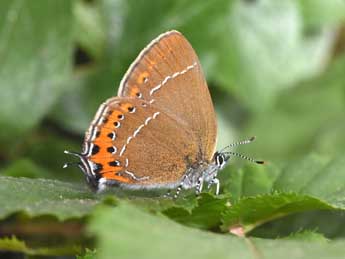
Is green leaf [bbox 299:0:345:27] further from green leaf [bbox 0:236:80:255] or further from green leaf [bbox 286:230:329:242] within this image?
green leaf [bbox 0:236:80:255]

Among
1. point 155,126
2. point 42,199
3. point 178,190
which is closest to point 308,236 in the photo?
point 178,190

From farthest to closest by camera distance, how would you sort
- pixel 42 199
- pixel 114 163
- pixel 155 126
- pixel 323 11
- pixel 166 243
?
pixel 323 11, pixel 155 126, pixel 114 163, pixel 42 199, pixel 166 243

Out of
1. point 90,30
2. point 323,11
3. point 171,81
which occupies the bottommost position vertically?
point 171,81

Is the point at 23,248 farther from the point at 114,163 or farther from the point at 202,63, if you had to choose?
the point at 202,63

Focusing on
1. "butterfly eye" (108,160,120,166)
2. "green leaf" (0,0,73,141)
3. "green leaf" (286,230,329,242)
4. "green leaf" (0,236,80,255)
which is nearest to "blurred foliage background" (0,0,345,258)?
"green leaf" (0,0,73,141)

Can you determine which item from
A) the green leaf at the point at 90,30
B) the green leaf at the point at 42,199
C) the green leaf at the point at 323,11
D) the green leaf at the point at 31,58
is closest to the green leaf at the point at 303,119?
the green leaf at the point at 323,11

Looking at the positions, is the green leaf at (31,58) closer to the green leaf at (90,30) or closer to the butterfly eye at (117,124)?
the green leaf at (90,30)

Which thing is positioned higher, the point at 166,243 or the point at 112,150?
the point at 112,150

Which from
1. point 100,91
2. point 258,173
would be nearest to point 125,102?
point 258,173
